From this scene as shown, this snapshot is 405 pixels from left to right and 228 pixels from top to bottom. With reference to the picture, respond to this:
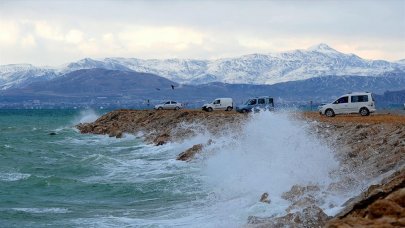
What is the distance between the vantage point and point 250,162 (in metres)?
24.3

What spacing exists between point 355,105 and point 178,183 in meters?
16.4

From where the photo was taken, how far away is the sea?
1698cm

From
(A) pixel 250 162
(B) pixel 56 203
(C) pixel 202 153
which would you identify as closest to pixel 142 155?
(C) pixel 202 153


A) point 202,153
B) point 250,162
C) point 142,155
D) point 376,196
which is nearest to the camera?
point 376,196

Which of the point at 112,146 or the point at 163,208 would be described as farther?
the point at 112,146

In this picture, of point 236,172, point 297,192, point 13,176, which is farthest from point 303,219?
point 13,176

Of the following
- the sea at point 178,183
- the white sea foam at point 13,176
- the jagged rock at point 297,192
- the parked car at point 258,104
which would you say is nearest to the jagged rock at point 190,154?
the sea at point 178,183

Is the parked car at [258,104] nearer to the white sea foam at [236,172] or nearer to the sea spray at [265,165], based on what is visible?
the white sea foam at [236,172]

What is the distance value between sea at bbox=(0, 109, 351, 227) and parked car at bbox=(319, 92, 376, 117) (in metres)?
6.62

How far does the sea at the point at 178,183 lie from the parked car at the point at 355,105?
6620mm

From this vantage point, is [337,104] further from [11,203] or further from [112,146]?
[11,203]

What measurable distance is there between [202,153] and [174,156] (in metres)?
3.96

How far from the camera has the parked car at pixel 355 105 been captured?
3606 cm

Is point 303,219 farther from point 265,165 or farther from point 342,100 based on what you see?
point 342,100
